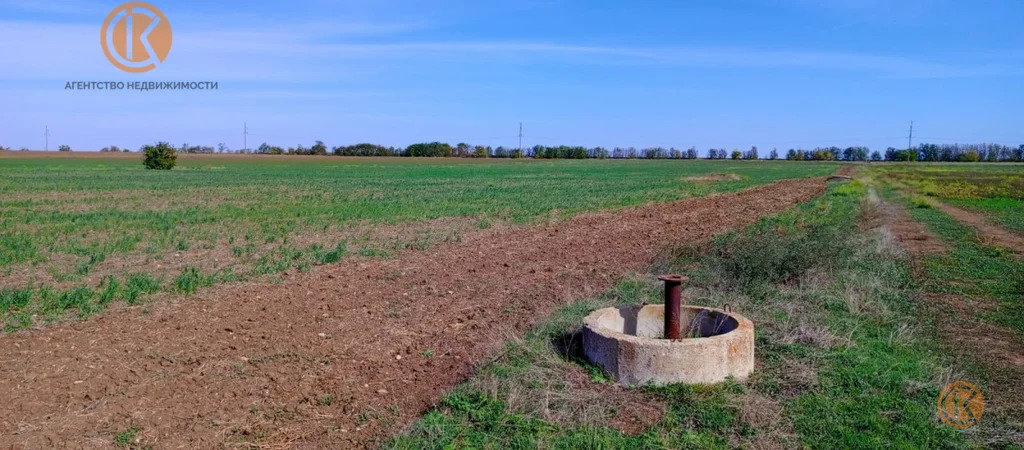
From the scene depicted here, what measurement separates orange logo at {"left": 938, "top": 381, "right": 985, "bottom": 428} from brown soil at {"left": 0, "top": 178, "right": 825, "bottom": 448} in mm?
3788

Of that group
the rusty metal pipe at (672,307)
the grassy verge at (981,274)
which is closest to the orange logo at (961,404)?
the rusty metal pipe at (672,307)

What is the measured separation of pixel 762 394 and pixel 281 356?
4.36 metres

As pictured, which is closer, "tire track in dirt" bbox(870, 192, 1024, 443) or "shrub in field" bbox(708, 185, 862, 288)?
"tire track in dirt" bbox(870, 192, 1024, 443)

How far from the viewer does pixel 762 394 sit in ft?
18.8

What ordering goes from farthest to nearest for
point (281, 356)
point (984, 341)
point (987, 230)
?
1. point (987, 230)
2. point (984, 341)
3. point (281, 356)

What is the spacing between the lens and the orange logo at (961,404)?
5.16 m

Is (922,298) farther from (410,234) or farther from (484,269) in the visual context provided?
(410,234)

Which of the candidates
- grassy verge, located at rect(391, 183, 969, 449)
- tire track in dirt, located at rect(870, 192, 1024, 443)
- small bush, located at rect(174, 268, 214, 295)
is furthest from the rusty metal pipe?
small bush, located at rect(174, 268, 214, 295)

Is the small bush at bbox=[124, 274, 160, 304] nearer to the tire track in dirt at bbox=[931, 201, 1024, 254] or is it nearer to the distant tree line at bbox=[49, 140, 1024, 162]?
the tire track in dirt at bbox=[931, 201, 1024, 254]

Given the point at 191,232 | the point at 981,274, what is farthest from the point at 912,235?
the point at 191,232

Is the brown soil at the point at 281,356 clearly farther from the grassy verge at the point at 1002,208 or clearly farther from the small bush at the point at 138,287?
the grassy verge at the point at 1002,208

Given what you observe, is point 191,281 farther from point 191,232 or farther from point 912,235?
point 912,235

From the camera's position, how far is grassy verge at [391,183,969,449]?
497cm

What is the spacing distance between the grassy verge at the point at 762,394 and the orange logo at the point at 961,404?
3.7 inches
